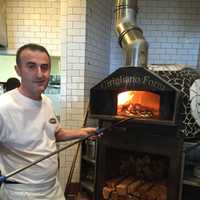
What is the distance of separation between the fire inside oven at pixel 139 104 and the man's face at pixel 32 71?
2.90 feet

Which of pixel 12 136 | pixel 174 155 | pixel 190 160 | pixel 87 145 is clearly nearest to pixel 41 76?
pixel 12 136

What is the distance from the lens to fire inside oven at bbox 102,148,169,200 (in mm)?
1912

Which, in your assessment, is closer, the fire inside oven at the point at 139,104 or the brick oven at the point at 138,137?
the brick oven at the point at 138,137

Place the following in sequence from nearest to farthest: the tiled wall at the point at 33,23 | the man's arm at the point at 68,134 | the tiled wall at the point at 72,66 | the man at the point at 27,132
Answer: the man at the point at 27,132 → the man's arm at the point at 68,134 → the tiled wall at the point at 72,66 → the tiled wall at the point at 33,23

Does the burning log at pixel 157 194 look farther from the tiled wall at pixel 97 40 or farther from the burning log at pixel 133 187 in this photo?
the tiled wall at pixel 97 40

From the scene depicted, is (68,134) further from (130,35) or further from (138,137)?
(130,35)

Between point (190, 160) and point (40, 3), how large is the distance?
82.0 inches

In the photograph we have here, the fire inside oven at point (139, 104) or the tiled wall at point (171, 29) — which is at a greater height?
the tiled wall at point (171, 29)

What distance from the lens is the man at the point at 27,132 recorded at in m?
1.01

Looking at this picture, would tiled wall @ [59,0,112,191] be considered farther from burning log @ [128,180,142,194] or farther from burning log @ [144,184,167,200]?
burning log @ [144,184,167,200]

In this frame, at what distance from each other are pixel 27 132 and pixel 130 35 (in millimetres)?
1320

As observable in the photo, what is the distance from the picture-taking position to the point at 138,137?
70.3 inches

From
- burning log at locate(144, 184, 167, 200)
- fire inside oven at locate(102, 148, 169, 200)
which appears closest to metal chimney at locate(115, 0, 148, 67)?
fire inside oven at locate(102, 148, 169, 200)

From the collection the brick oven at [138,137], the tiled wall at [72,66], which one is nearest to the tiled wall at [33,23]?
the tiled wall at [72,66]
